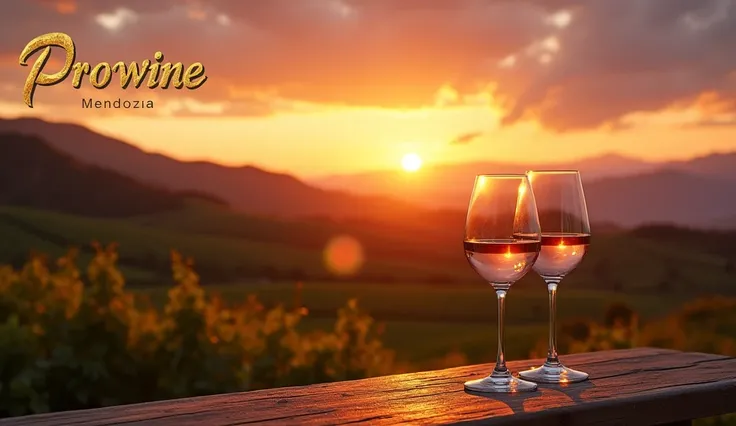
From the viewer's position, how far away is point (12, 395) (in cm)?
499

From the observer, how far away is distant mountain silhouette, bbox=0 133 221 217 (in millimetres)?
6617

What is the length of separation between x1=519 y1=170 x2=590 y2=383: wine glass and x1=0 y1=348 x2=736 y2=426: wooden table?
0.12 metres

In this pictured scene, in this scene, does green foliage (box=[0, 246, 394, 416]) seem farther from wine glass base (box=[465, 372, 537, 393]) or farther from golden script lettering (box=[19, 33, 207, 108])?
→ wine glass base (box=[465, 372, 537, 393])

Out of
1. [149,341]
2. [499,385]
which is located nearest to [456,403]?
[499,385]

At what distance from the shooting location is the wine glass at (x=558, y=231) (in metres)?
2.76

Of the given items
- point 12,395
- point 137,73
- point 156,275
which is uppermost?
point 137,73

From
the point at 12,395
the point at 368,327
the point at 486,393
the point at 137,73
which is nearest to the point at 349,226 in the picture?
the point at 368,327

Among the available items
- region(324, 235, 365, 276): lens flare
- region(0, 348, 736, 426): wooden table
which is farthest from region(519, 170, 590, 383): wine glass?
region(324, 235, 365, 276): lens flare

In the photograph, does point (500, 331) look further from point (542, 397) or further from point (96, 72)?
point (96, 72)

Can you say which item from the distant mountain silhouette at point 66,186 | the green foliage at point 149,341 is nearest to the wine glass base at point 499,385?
the green foliage at point 149,341

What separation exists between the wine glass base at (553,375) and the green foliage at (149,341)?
270 centimetres

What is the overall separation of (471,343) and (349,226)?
1.14 m

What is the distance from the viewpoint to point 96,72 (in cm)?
642

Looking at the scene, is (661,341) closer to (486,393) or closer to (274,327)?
(274,327)
